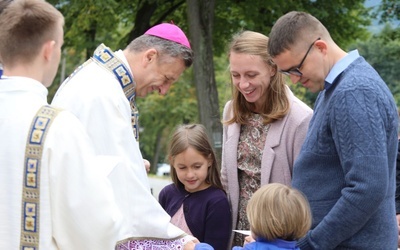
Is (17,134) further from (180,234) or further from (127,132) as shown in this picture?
(180,234)

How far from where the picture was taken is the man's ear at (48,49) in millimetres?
2689

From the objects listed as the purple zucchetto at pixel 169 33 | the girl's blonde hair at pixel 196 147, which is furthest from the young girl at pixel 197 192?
the purple zucchetto at pixel 169 33

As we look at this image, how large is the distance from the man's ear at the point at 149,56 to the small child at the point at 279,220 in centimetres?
98

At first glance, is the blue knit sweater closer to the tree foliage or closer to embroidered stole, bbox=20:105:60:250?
embroidered stole, bbox=20:105:60:250

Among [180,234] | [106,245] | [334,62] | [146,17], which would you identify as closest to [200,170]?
[180,234]

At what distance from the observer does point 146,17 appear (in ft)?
49.0

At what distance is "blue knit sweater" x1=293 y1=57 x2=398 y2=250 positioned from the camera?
3100 mm

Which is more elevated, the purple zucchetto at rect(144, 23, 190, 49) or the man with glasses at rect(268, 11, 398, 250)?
the purple zucchetto at rect(144, 23, 190, 49)

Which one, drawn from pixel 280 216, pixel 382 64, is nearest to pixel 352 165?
pixel 280 216

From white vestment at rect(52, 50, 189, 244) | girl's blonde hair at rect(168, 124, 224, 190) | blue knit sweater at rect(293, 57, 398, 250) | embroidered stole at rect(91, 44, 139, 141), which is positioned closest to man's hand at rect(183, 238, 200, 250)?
white vestment at rect(52, 50, 189, 244)

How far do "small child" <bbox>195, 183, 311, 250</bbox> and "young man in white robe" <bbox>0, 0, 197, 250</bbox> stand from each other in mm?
799

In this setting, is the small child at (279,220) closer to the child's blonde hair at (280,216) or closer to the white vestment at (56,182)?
the child's blonde hair at (280,216)

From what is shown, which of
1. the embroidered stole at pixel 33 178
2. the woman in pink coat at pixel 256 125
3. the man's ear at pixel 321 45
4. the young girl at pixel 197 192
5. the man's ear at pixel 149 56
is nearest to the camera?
the embroidered stole at pixel 33 178

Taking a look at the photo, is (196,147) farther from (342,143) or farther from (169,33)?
(342,143)
